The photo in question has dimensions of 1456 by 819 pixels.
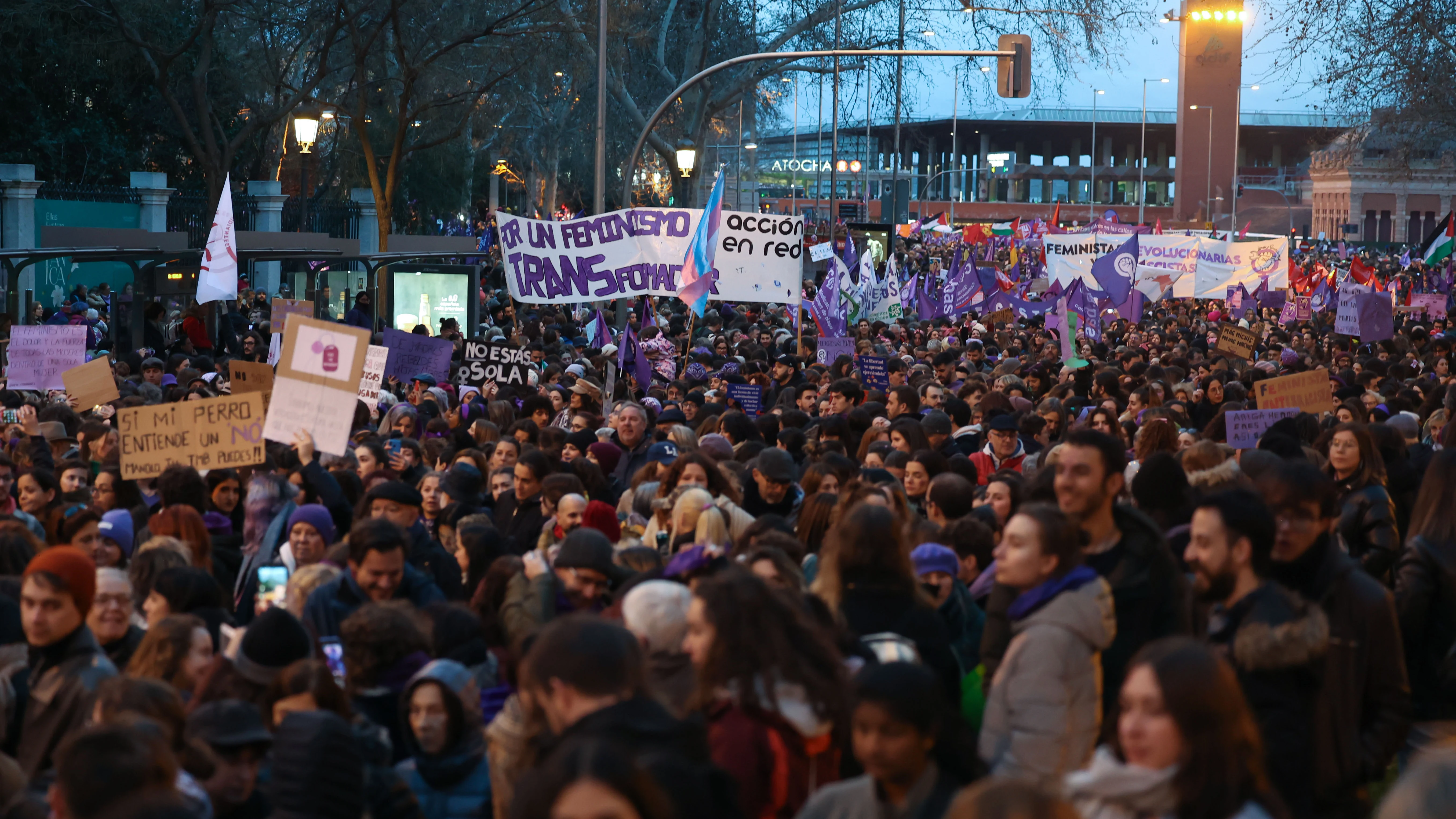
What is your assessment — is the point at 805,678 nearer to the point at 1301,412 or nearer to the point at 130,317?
the point at 1301,412

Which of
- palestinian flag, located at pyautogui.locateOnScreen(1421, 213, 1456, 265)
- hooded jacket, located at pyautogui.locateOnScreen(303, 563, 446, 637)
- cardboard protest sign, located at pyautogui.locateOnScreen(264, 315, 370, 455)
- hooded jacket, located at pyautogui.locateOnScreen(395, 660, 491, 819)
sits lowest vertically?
hooded jacket, located at pyautogui.locateOnScreen(395, 660, 491, 819)

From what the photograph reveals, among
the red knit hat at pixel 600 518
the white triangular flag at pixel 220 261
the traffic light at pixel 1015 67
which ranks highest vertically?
the traffic light at pixel 1015 67

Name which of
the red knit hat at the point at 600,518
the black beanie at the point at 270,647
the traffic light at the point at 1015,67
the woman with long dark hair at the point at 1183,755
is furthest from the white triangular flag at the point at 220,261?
the traffic light at the point at 1015,67

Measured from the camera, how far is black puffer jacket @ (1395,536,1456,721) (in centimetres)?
523

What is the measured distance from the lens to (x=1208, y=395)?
43.1 feet

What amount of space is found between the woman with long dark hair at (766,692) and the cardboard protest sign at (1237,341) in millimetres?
14996

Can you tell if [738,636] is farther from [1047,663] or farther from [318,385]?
[318,385]

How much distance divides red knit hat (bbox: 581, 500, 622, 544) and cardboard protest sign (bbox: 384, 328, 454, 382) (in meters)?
6.91

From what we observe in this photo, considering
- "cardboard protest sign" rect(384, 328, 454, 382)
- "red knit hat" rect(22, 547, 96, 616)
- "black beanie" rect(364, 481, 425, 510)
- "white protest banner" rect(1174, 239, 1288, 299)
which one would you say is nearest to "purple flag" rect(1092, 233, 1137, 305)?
"white protest banner" rect(1174, 239, 1288, 299)

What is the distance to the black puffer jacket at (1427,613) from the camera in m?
5.23

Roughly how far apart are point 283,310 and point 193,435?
7.54 metres

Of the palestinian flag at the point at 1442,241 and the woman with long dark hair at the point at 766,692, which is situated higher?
the palestinian flag at the point at 1442,241

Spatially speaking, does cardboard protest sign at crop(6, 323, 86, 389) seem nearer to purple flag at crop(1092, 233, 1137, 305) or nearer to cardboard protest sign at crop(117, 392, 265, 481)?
cardboard protest sign at crop(117, 392, 265, 481)

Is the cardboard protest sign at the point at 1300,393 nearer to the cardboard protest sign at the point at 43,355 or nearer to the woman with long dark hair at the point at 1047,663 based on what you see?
the woman with long dark hair at the point at 1047,663
